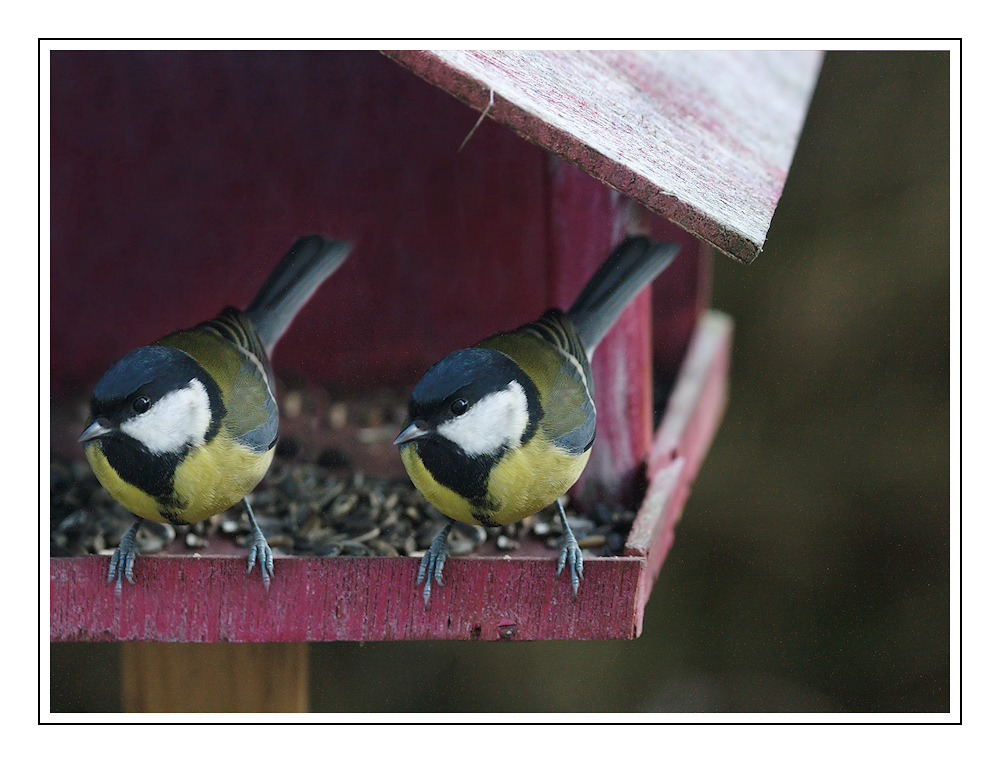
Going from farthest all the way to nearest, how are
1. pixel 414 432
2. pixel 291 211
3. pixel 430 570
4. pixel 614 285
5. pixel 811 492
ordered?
1. pixel 811 492
2. pixel 291 211
3. pixel 614 285
4. pixel 430 570
5. pixel 414 432

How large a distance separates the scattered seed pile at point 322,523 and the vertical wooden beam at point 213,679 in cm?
15

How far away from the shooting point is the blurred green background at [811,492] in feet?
6.86

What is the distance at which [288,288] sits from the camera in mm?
1287

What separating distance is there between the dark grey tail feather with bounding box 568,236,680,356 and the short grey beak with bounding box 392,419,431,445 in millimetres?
329

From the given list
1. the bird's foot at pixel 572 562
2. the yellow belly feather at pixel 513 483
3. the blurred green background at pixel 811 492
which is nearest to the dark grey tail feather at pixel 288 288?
the yellow belly feather at pixel 513 483

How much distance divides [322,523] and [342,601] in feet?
0.77

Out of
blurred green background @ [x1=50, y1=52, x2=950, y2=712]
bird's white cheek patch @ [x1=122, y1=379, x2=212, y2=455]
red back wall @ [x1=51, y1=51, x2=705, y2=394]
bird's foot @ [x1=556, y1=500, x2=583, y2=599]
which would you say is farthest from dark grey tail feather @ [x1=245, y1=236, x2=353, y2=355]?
blurred green background @ [x1=50, y1=52, x2=950, y2=712]

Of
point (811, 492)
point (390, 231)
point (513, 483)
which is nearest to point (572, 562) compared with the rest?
point (513, 483)

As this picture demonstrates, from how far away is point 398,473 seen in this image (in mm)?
1471

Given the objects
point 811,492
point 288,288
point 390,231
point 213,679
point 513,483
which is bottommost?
point 213,679

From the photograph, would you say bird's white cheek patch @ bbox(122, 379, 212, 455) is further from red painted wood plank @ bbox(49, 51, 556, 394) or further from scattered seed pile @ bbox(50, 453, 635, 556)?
red painted wood plank @ bbox(49, 51, 556, 394)

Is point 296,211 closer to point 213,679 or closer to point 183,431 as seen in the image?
point 183,431

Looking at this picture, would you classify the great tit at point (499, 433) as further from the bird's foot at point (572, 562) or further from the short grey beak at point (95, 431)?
the short grey beak at point (95, 431)

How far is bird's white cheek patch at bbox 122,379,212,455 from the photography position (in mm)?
1028
